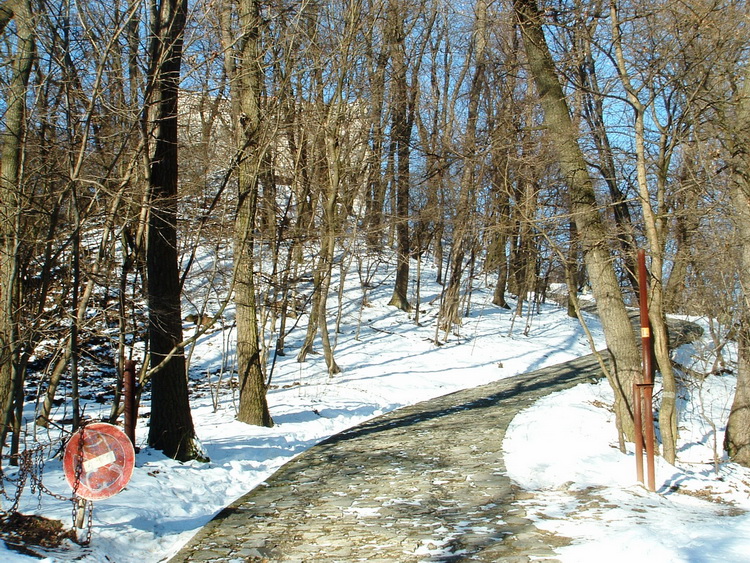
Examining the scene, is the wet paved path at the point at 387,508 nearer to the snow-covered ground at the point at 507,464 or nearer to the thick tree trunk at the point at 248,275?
the snow-covered ground at the point at 507,464

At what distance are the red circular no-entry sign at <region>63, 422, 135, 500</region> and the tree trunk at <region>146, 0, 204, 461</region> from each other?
2622 millimetres

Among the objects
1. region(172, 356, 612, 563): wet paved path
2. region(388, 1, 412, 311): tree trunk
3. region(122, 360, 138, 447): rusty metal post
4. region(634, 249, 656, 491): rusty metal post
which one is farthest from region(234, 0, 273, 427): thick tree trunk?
region(388, 1, 412, 311): tree trunk

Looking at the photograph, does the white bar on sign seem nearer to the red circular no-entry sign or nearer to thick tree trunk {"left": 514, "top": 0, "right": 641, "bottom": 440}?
the red circular no-entry sign

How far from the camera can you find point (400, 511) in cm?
687

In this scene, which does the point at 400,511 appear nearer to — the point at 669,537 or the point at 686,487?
the point at 669,537

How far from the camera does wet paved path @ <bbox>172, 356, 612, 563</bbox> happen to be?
18.5 feet

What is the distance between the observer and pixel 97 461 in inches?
224

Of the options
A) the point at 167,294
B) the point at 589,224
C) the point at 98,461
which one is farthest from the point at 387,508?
the point at 589,224

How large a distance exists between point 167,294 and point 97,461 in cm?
350

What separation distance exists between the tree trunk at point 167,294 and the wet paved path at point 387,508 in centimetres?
144

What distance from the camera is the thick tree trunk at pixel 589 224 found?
10.0 meters

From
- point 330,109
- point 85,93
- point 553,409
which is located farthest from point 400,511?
point 330,109

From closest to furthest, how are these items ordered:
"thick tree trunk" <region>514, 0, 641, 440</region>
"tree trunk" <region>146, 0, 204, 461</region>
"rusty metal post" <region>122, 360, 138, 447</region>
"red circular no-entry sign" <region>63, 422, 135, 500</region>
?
"red circular no-entry sign" <region>63, 422, 135, 500</region>, "rusty metal post" <region>122, 360, 138, 447</region>, "tree trunk" <region>146, 0, 204, 461</region>, "thick tree trunk" <region>514, 0, 641, 440</region>

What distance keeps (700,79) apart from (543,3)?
10.2ft
